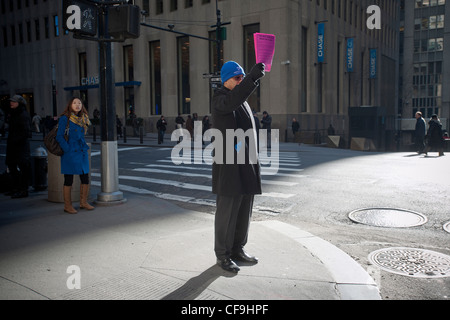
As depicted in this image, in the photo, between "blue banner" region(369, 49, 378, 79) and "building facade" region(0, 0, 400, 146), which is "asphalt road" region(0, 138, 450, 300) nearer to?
"building facade" region(0, 0, 400, 146)

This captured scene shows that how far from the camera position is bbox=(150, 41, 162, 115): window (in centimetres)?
3652

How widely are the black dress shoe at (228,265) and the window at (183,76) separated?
30841mm

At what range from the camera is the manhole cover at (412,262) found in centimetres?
427

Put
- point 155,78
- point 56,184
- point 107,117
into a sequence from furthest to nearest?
point 155,78, point 56,184, point 107,117

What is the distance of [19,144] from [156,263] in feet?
16.7

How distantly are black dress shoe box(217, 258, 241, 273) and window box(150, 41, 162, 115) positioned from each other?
1310 inches

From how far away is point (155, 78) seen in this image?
3675 cm

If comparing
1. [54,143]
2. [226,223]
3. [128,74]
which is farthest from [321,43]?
[226,223]

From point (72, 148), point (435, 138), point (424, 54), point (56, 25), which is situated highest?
point (424, 54)

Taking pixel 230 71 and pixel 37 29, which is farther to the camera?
pixel 37 29

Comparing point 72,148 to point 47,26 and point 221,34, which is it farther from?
point 47,26

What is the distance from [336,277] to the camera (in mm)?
3986

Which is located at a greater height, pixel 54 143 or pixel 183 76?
pixel 183 76

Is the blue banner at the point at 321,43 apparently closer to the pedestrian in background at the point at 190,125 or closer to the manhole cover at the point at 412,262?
the pedestrian in background at the point at 190,125
